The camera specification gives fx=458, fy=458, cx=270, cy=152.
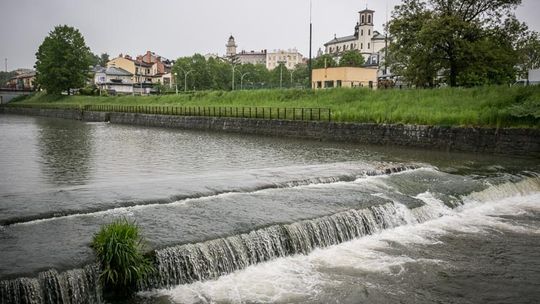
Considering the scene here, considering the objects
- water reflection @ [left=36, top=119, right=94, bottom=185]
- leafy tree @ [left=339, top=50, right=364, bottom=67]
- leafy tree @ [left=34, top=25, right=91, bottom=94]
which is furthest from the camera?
leafy tree @ [left=339, top=50, right=364, bottom=67]

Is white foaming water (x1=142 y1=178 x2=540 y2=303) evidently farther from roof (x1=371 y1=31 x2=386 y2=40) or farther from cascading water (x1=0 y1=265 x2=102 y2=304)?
roof (x1=371 y1=31 x2=386 y2=40)

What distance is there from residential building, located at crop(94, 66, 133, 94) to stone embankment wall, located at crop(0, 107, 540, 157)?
75.6 metres

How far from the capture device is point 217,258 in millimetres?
10094

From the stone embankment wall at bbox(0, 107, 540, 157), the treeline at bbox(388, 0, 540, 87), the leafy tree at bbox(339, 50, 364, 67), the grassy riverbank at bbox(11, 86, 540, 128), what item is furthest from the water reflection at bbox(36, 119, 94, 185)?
the leafy tree at bbox(339, 50, 364, 67)

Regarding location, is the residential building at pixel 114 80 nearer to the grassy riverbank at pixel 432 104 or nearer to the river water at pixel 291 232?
the grassy riverbank at pixel 432 104

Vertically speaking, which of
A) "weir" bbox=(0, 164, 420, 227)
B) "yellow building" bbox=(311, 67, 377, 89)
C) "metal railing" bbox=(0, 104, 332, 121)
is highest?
"yellow building" bbox=(311, 67, 377, 89)

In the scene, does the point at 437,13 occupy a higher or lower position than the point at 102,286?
higher

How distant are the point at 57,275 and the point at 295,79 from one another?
11757 centimetres

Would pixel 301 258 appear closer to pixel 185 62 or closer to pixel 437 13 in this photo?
pixel 437 13

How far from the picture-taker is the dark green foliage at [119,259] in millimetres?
8367

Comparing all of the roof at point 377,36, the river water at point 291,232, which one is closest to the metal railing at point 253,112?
the river water at point 291,232

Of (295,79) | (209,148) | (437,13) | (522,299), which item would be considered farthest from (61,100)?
(522,299)

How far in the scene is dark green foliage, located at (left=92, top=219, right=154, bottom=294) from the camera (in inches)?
329

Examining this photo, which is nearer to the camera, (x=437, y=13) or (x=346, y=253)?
(x=346, y=253)
